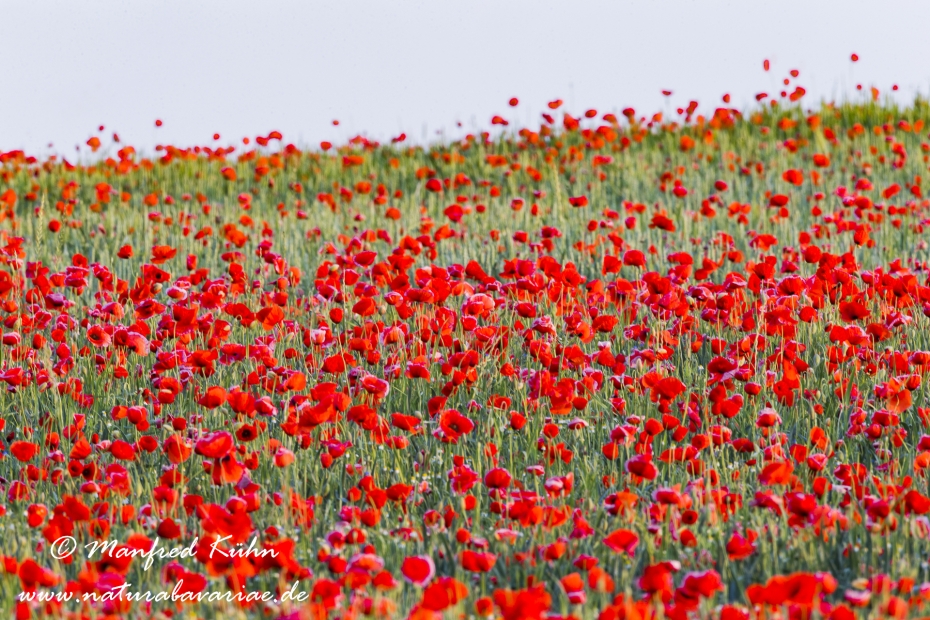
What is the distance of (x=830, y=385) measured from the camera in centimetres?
384

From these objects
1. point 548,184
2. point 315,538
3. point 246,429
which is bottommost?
point 315,538

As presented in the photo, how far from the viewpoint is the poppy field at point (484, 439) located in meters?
2.37

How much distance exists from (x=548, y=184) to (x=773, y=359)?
254 inches

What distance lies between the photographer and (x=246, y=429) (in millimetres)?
3061

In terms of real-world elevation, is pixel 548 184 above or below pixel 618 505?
above

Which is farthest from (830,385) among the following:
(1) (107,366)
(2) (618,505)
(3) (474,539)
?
(1) (107,366)

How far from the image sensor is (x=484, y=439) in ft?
11.5

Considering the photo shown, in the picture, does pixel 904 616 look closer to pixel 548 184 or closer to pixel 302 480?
pixel 302 480

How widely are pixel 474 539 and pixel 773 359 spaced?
1.95 m

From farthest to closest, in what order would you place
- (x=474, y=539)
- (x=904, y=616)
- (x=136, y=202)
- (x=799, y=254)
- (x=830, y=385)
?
(x=136, y=202)
(x=799, y=254)
(x=830, y=385)
(x=474, y=539)
(x=904, y=616)

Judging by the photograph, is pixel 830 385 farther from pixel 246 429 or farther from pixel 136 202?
pixel 136 202

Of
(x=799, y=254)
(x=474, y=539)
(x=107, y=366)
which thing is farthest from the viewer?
(x=799, y=254)

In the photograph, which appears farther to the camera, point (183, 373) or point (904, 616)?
point (183, 373)

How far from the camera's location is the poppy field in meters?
2.37
